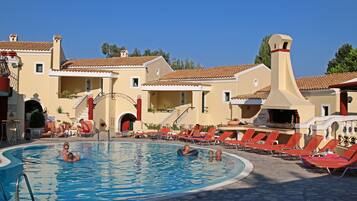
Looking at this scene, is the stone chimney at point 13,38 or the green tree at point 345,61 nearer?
the stone chimney at point 13,38

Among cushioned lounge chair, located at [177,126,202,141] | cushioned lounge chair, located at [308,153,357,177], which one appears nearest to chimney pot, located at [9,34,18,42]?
cushioned lounge chair, located at [177,126,202,141]

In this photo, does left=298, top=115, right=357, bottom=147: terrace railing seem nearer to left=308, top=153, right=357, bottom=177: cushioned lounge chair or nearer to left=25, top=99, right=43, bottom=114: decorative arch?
left=308, top=153, right=357, bottom=177: cushioned lounge chair

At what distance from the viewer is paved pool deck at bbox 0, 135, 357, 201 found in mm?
9594

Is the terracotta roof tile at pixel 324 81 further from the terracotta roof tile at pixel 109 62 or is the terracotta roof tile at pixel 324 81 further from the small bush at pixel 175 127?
the terracotta roof tile at pixel 109 62

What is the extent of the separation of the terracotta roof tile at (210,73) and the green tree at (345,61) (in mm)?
16667

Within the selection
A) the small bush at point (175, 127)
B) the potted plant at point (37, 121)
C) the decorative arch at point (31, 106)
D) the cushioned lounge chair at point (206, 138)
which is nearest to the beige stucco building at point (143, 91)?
the decorative arch at point (31, 106)

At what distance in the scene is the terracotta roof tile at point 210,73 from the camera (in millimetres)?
33094

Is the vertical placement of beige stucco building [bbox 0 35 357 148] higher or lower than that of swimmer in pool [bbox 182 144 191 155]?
higher

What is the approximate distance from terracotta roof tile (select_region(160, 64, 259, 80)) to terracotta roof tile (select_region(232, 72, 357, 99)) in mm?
2385

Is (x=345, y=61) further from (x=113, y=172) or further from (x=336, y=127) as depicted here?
(x=113, y=172)

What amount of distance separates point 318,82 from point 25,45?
22.9 m

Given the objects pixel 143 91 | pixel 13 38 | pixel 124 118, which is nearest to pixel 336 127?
pixel 143 91

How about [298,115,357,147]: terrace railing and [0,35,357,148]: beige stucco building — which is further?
[0,35,357,148]: beige stucco building

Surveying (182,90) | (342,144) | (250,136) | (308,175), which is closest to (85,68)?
(182,90)
